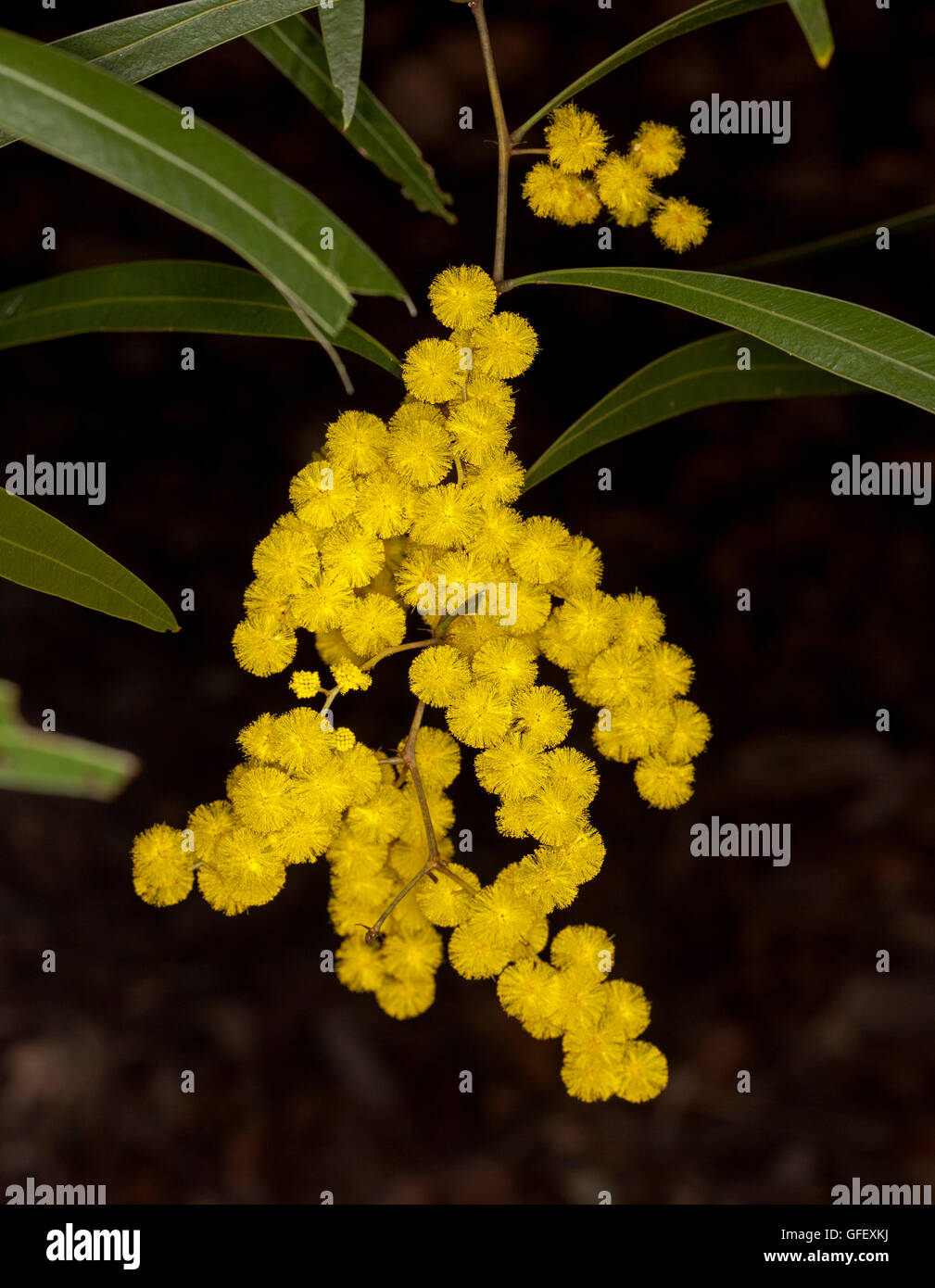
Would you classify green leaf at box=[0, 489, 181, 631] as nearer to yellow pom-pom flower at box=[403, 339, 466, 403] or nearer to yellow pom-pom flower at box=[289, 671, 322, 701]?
yellow pom-pom flower at box=[289, 671, 322, 701]

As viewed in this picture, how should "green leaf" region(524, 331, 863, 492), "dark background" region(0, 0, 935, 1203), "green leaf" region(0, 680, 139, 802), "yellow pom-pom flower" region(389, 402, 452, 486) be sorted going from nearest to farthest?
"green leaf" region(0, 680, 139, 802) → "yellow pom-pom flower" region(389, 402, 452, 486) → "green leaf" region(524, 331, 863, 492) → "dark background" region(0, 0, 935, 1203)

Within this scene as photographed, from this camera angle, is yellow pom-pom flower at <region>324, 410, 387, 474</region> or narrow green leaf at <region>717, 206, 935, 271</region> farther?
narrow green leaf at <region>717, 206, 935, 271</region>

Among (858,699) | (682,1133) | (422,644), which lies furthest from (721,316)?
(682,1133)

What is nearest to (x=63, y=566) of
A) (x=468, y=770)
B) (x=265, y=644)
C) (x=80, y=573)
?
(x=80, y=573)

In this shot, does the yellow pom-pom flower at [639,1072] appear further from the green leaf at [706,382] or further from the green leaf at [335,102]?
the green leaf at [335,102]

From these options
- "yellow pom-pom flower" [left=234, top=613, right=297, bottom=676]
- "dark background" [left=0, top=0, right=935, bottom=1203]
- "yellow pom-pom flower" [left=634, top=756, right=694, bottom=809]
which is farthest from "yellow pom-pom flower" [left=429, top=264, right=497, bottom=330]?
"dark background" [left=0, top=0, right=935, bottom=1203]
